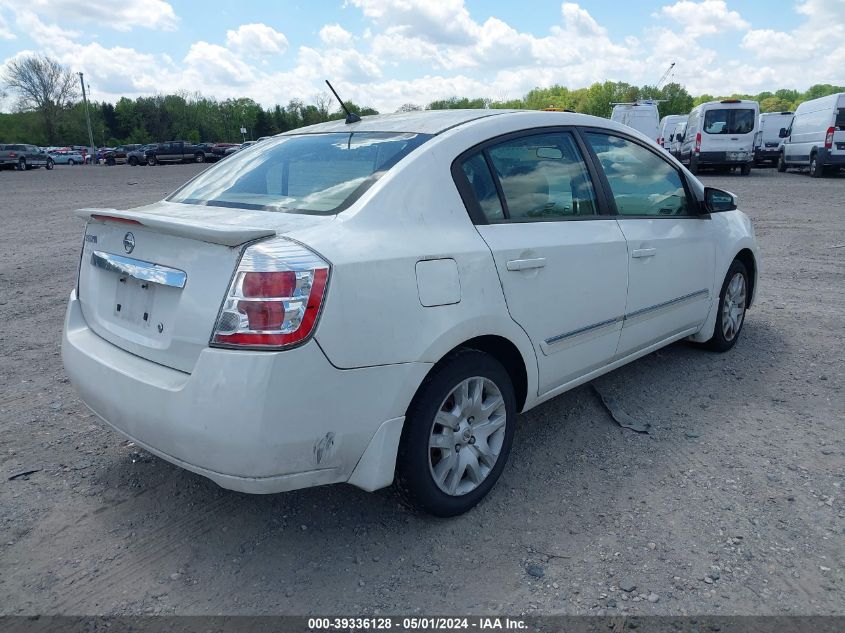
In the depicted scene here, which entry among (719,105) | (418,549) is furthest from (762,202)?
(418,549)

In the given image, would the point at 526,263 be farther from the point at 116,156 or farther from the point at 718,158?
the point at 116,156

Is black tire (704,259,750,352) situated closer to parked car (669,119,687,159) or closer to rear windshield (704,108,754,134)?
rear windshield (704,108,754,134)

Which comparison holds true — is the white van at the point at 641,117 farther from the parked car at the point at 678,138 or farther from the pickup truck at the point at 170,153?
the pickup truck at the point at 170,153

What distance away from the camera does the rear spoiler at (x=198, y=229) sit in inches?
93.0

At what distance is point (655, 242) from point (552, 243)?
3.32ft

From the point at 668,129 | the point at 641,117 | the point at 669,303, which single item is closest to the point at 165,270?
the point at 669,303

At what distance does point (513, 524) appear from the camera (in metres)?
2.90

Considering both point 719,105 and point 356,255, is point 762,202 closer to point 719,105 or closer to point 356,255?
point 719,105

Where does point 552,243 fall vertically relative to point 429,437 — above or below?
above

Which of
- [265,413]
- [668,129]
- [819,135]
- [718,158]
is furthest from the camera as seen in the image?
[668,129]

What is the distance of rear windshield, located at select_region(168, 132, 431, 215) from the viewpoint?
2.83 m

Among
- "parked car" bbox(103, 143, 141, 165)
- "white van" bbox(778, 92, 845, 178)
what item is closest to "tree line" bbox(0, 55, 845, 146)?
"parked car" bbox(103, 143, 141, 165)

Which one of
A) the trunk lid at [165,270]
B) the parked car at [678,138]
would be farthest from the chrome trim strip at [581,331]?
the parked car at [678,138]

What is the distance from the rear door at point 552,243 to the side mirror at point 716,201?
3.92ft
